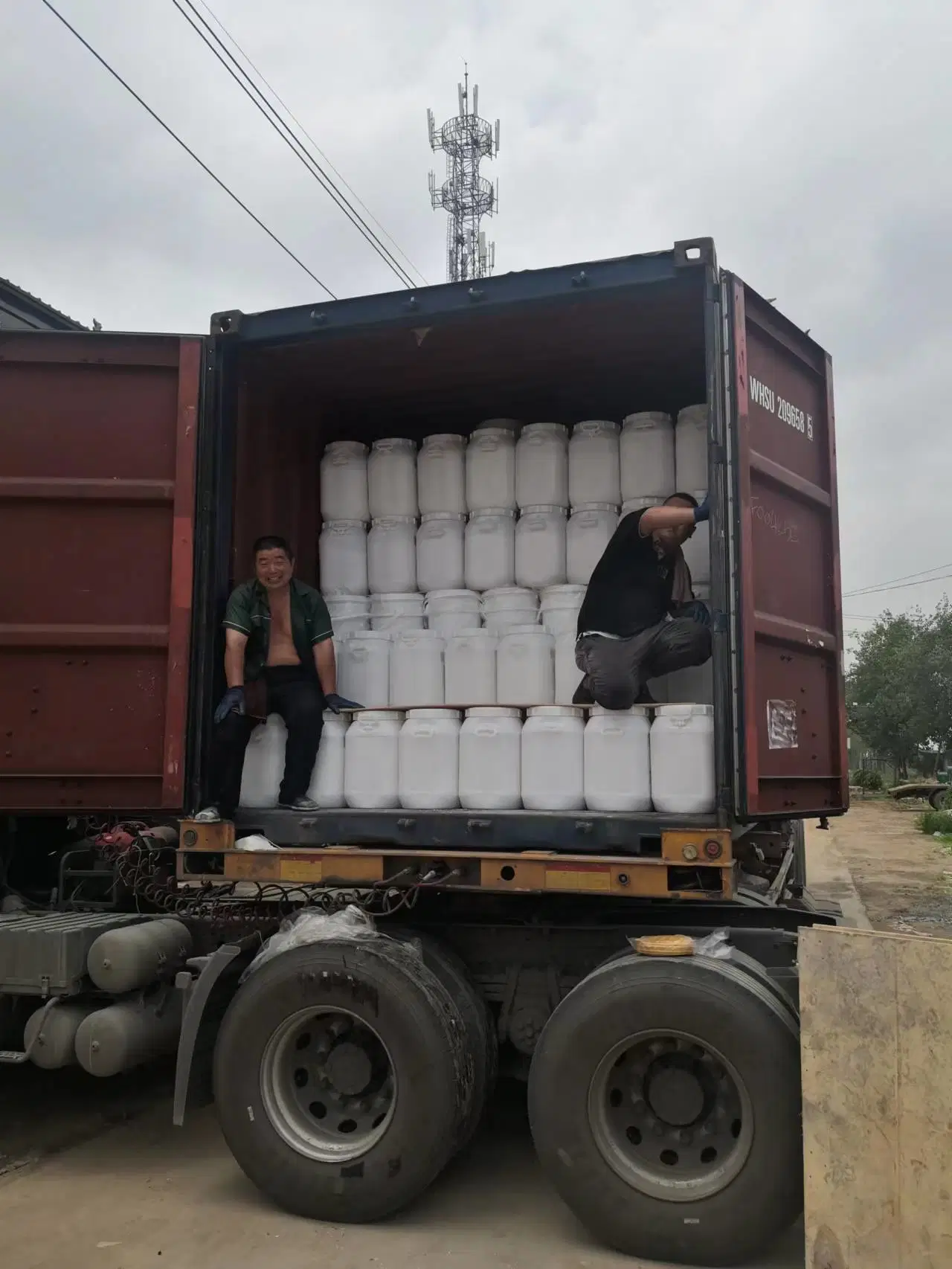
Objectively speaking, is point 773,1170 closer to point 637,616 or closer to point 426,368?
point 637,616

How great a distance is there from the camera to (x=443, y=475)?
553 centimetres

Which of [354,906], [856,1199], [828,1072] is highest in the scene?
[354,906]

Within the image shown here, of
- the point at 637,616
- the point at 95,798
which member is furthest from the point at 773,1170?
the point at 95,798

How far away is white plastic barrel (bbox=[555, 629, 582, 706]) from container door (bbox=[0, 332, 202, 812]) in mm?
1742

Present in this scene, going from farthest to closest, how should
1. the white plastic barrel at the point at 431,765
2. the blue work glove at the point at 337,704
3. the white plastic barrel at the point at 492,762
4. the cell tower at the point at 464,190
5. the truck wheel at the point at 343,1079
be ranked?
the cell tower at the point at 464,190 → the blue work glove at the point at 337,704 → the white plastic barrel at the point at 431,765 → the white plastic barrel at the point at 492,762 → the truck wheel at the point at 343,1079

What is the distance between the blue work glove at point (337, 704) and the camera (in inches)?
195

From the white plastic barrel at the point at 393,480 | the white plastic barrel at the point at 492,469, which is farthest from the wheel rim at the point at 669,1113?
the white plastic barrel at the point at 393,480

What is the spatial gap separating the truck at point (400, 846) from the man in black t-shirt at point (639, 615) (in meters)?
0.36

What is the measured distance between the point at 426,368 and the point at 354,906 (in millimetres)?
2807

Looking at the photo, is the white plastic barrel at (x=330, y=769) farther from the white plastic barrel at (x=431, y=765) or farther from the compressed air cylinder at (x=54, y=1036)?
the compressed air cylinder at (x=54, y=1036)

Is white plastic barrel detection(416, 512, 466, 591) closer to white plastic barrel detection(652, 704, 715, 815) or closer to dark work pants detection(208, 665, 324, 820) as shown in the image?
dark work pants detection(208, 665, 324, 820)

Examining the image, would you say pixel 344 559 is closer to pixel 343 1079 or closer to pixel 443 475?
pixel 443 475

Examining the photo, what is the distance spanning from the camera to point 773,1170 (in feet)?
11.8

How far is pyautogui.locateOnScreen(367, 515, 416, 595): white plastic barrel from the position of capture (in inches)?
219
